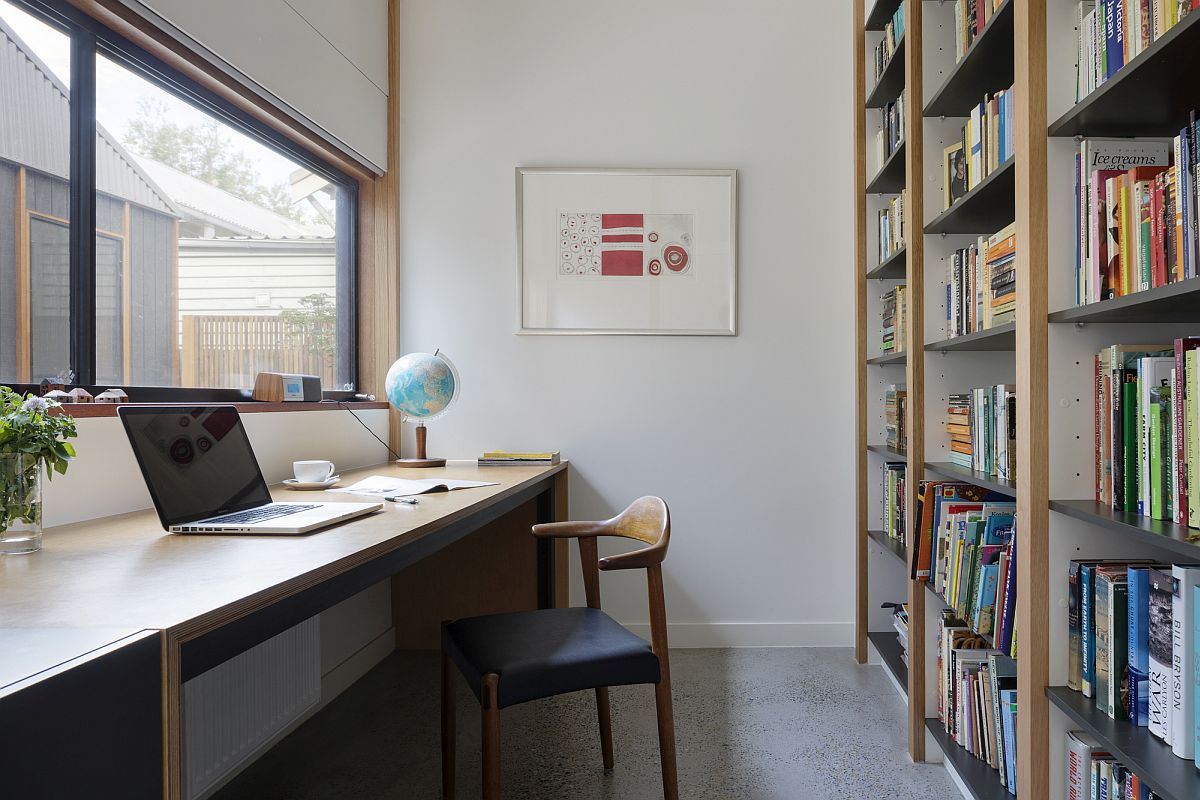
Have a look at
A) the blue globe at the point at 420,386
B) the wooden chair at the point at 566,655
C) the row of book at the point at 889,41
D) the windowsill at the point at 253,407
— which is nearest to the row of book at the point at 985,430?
the wooden chair at the point at 566,655

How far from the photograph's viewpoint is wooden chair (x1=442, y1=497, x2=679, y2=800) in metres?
1.33

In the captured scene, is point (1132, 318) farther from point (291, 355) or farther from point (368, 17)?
point (368, 17)

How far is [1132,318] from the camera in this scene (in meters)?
1.22

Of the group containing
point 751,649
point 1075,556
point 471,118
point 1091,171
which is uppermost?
point 471,118

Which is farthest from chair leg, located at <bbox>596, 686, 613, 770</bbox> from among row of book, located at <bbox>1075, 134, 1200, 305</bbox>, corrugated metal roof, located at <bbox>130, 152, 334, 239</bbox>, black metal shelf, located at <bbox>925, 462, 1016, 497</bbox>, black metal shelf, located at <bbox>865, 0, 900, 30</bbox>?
black metal shelf, located at <bbox>865, 0, 900, 30</bbox>

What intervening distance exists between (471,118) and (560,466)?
1.41m

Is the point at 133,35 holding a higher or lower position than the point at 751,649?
higher

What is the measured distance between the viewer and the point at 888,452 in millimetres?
2441

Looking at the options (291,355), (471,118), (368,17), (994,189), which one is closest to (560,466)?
(291,355)

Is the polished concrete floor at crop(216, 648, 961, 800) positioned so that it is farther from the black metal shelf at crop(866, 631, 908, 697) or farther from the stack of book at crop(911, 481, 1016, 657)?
the stack of book at crop(911, 481, 1016, 657)

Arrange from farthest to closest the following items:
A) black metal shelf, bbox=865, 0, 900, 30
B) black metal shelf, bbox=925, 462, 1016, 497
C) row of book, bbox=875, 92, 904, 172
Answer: black metal shelf, bbox=865, 0, 900, 30 < row of book, bbox=875, 92, 904, 172 < black metal shelf, bbox=925, 462, 1016, 497

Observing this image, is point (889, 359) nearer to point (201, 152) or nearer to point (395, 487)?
point (395, 487)

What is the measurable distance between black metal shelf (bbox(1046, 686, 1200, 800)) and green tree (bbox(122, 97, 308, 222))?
2.30 metres

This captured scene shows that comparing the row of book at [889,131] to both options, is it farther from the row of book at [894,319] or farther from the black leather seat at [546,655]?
the black leather seat at [546,655]
